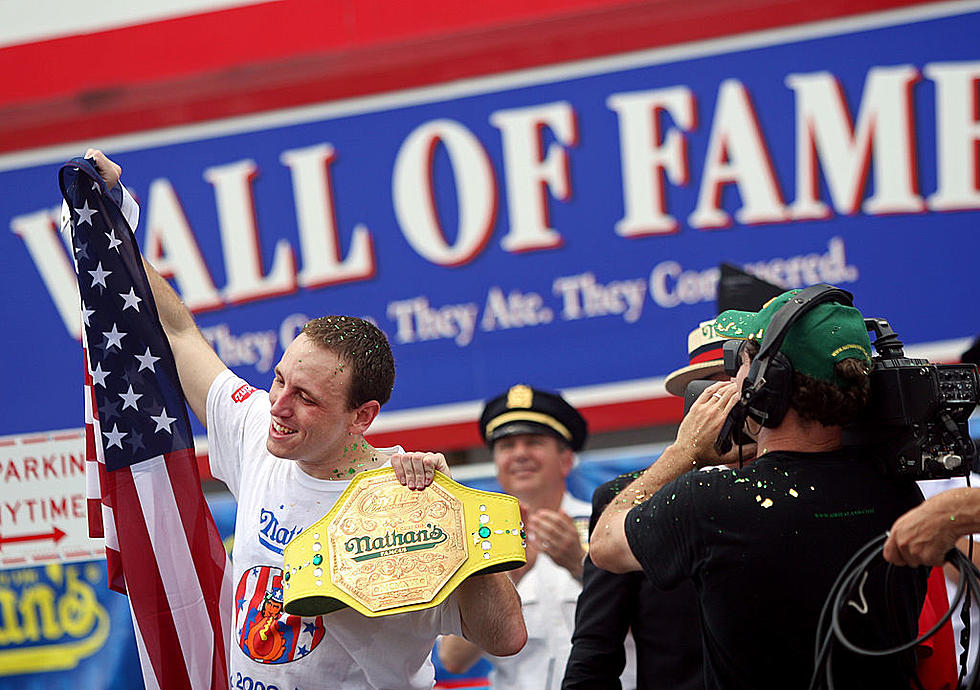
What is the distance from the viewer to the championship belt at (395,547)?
1.92m

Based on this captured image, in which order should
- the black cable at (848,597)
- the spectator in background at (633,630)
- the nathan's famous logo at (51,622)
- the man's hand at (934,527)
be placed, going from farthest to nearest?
the nathan's famous logo at (51,622) < the spectator in background at (633,630) < the black cable at (848,597) < the man's hand at (934,527)

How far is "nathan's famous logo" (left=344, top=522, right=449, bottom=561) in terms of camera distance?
6.47ft

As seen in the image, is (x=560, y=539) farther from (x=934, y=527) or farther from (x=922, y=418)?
(x=934, y=527)

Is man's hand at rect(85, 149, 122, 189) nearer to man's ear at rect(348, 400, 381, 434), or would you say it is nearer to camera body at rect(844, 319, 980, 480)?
man's ear at rect(348, 400, 381, 434)

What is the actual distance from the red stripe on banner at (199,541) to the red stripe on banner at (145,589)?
0.28 ft

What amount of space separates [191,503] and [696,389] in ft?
4.01

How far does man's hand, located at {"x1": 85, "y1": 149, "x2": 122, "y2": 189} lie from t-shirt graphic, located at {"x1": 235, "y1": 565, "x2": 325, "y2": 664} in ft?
3.40

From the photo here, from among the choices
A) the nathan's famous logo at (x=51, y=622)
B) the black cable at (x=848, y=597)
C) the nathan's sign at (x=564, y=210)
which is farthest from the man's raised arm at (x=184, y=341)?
the nathan's famous logo at (x=51, y=622)

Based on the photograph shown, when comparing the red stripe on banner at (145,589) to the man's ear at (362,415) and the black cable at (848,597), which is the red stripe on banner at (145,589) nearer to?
the man's ear at (362,415)

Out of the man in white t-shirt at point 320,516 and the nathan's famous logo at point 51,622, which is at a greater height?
the man in white t-shirt at point 320,516

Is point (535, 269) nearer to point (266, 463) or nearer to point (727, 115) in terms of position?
point (727, 115)

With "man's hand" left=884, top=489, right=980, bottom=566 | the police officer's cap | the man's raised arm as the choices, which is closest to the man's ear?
the man's raised arm

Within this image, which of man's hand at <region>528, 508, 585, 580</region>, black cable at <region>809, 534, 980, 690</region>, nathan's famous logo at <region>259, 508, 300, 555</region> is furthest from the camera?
man's hand at <region>528, 508, 585, 580</region>

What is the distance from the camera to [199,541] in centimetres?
259
